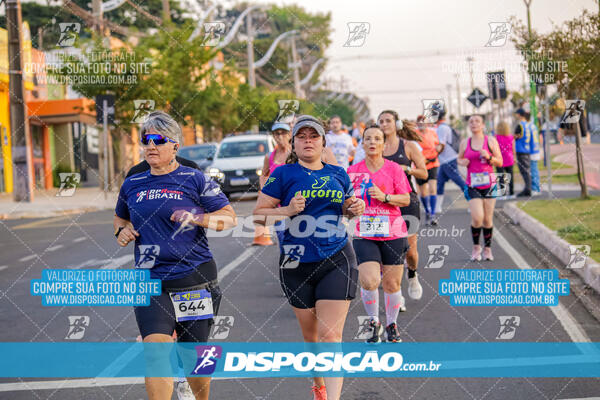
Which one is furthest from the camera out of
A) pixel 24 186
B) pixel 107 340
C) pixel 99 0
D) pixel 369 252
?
pixel 99 0

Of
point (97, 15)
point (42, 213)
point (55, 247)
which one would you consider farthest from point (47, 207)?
point (55, 247)

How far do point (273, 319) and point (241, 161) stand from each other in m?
17.9

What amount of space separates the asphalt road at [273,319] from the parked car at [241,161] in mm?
9729

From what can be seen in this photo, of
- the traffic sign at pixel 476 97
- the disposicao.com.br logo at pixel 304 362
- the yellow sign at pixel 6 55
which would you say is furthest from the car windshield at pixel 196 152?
the disposicao.com.br logo at pixel 304 362

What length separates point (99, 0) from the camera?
29.2 m

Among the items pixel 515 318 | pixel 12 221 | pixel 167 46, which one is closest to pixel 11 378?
pixel 515 318

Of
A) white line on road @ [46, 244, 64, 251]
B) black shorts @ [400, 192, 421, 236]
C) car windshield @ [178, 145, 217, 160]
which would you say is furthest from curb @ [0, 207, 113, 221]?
black shorts @ [400, 192, 421, 236]

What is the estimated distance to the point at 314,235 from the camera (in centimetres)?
518

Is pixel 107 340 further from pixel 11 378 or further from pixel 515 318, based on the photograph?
pixel 515 318

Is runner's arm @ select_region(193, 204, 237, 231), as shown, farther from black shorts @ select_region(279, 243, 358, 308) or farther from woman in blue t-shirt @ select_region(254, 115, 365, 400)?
black shorts @ select_region(279, 243, 358, 308)

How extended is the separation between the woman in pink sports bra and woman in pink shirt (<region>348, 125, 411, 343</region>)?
3964 millimetres

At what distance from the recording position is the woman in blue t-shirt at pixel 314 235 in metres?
5.21

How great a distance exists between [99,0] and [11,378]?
24.8 metres

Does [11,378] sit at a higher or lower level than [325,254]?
lower
